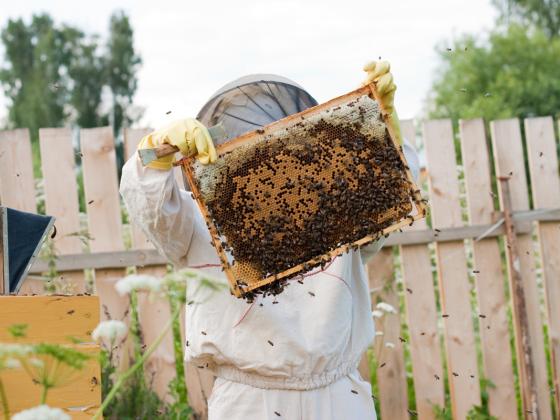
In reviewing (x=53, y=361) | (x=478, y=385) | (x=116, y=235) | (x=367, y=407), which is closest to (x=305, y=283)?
(x=367, y=407)

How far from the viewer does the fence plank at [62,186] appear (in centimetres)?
541

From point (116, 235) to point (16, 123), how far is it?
23.8m

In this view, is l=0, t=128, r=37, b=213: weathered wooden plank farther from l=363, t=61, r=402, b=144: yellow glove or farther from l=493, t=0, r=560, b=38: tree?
l=493, t=0, r=560, b=38: tree

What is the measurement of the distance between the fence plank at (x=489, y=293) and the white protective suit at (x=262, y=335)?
2.87 meters

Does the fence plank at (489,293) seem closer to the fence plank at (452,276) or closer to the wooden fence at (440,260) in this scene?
the wooden fence at (440,260)

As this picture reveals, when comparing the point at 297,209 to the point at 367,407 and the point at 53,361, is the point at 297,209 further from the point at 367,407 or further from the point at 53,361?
the point at 53,361

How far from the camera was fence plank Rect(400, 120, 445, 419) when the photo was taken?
19.5 ft

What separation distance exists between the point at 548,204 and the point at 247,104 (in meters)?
3.72

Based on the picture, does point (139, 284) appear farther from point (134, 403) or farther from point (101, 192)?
point (101, 192)

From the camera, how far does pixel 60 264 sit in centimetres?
538

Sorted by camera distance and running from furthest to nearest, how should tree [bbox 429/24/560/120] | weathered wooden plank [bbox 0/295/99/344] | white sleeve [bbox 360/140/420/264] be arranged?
tree [bbox 429/24/560/120] < white sleeve [bbox 360/140/420/264] < weathered wooden plank [bbox 0/295/99/344]

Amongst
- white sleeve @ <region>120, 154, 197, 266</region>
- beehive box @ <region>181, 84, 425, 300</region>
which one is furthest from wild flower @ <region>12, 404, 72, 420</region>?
white sleeve @ <region>120, 154, 197, 266</region>

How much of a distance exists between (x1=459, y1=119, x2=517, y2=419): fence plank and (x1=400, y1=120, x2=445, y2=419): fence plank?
406mm

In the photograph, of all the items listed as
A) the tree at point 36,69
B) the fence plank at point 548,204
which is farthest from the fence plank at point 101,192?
the tree at point 36,69
